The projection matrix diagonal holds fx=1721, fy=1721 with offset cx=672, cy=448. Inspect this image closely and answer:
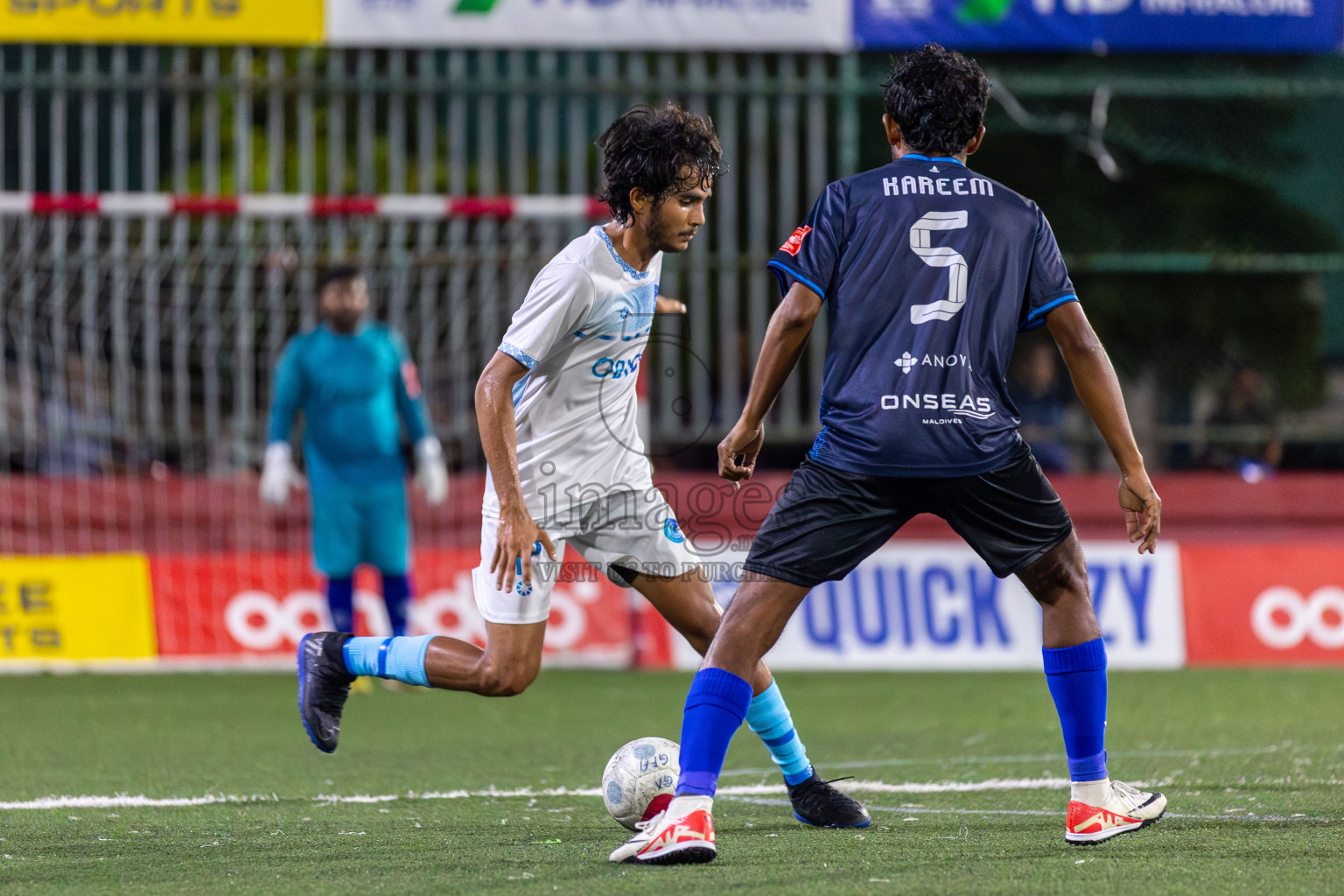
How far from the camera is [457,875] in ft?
13.9

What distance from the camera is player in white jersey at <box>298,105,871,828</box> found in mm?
4992

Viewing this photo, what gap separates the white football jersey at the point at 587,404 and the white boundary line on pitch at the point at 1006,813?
114 cm

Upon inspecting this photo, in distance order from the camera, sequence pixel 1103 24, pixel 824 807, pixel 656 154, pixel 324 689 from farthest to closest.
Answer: pixel 1103 24
pixel 324 689
pixel 824 807
pixel 656 154

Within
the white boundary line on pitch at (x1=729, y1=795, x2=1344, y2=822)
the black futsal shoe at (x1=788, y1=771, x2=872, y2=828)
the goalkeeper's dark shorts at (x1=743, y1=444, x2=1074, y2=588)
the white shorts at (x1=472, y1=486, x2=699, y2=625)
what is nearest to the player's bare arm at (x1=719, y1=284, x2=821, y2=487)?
the goalkeeper's dark shorts at (x1=743, y1=444, x2=1074, y2=588)

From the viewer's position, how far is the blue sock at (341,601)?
945 centimetres

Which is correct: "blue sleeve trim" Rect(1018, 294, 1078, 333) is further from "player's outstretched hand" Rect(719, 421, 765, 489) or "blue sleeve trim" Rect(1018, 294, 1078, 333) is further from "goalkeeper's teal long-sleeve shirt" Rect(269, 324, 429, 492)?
"goalkeeper's teal long-sleeve shirt" Rect(269, 324, 429, 492)

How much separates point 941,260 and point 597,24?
267 inches

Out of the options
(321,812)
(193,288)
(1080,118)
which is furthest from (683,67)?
(321,812)

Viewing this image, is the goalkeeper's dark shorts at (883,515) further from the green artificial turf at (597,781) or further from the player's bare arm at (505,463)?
the green artificial turf at (597,781)

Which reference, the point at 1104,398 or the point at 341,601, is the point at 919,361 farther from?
the point at 341,601

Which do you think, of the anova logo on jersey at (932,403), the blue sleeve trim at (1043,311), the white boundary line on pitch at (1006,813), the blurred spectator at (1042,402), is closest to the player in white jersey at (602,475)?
the white boundary line on pitch at (1006,813)

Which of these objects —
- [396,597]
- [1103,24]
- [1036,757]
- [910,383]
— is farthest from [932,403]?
[1103,24]

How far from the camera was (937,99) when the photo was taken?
177 inches

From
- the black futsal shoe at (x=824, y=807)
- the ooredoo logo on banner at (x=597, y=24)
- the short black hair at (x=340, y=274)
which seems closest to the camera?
the black futsal shoe at (x=824, y=807)
